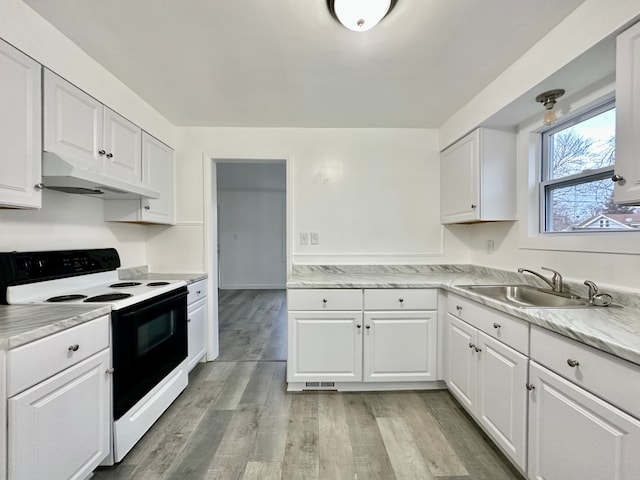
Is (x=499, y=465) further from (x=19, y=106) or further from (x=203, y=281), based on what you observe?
(x=19, y=106)

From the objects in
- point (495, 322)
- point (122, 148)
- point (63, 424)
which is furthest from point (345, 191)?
point (63, 424)

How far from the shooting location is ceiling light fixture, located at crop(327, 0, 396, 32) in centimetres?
117

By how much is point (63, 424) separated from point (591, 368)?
2.07 m

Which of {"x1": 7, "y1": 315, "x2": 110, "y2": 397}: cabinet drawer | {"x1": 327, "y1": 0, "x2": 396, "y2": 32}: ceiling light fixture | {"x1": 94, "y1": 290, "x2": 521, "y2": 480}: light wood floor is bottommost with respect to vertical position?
{"x1": 94, "y1": 290, "x2": 521, "y2": 480}: light wood floor

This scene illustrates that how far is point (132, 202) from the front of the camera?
2.13 meters

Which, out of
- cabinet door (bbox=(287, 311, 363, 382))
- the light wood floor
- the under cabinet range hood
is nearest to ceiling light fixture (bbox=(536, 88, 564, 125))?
cabinet door (bbox=(287, 311, 363, 382))

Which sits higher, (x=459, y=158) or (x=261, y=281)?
(x=459, y=158)

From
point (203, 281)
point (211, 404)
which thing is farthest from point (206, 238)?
point (211, 404)

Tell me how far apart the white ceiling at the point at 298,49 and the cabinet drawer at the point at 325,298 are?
4.87 feet

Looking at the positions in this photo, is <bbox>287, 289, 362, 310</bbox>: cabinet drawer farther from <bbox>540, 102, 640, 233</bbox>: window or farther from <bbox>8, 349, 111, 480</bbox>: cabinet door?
<bbox>540, 102, 640, 233</bbox>: window

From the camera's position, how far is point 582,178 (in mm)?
1675

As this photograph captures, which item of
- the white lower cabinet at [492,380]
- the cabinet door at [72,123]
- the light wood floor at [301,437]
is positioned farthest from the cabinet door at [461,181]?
the cabinet door at [72,123]

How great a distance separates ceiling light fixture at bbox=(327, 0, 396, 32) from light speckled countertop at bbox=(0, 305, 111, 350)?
178 cm

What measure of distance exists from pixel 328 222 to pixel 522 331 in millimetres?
1739
